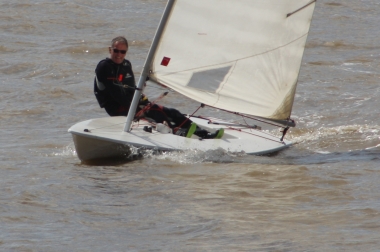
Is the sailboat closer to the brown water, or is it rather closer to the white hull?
the white hull

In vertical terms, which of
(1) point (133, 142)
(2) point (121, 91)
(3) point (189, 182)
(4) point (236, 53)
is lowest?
(3) point (189, 182)

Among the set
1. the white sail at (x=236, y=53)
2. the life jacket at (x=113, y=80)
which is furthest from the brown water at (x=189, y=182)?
the life jacket at (x=113, y=80)

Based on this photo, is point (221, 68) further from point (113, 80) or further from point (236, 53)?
point (113, 80)

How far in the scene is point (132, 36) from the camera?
15.0 meters

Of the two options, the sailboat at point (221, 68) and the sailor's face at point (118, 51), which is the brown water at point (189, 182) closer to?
the sailboat at point (221, 68)

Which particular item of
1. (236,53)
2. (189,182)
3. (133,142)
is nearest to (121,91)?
(133,142)

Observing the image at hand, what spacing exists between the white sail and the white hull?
320 mm

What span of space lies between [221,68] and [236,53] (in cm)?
21

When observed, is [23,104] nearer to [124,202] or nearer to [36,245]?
[124,202]

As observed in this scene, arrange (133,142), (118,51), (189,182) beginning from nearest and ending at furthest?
1. (189,182)
2. (133,142)
3. (118,51)

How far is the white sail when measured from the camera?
296 inches

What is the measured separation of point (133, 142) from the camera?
7254 millimetres

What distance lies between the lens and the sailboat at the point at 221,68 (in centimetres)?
742

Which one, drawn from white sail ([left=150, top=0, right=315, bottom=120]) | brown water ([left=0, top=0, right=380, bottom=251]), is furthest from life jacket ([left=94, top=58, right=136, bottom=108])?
brown water ([left=0, top=0, right=380, bottom=251])
